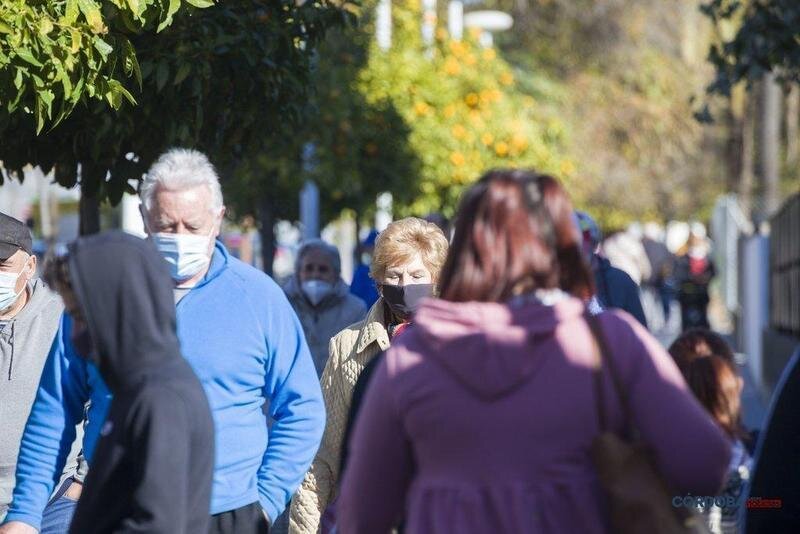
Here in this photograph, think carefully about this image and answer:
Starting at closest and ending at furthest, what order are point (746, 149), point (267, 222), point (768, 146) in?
point (267, 222)
point (768, 146)
point (746, 149)

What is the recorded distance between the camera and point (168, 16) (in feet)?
18.2

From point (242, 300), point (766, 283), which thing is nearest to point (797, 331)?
point (766, 283)

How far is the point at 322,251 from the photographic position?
8.92 m

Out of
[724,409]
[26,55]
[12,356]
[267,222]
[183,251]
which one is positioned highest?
[26,55]

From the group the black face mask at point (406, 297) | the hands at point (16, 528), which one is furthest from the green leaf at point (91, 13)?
the hands at point (16, 528)

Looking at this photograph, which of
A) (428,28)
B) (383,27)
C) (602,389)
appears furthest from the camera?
(428,28)

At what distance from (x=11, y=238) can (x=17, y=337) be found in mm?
329

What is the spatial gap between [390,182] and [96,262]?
1246 cm

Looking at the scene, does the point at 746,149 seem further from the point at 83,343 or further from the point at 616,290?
the point at 83,343

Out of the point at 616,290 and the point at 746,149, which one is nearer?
the point at 616,290

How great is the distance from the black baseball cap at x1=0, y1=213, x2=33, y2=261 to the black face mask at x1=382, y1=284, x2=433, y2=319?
123 centimetres

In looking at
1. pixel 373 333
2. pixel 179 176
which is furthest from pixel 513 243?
pixel 373 333

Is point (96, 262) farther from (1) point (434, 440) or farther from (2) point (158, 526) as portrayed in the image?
(1) point (434, 440)

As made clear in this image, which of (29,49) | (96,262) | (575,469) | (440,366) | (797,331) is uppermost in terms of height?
(29,49)
